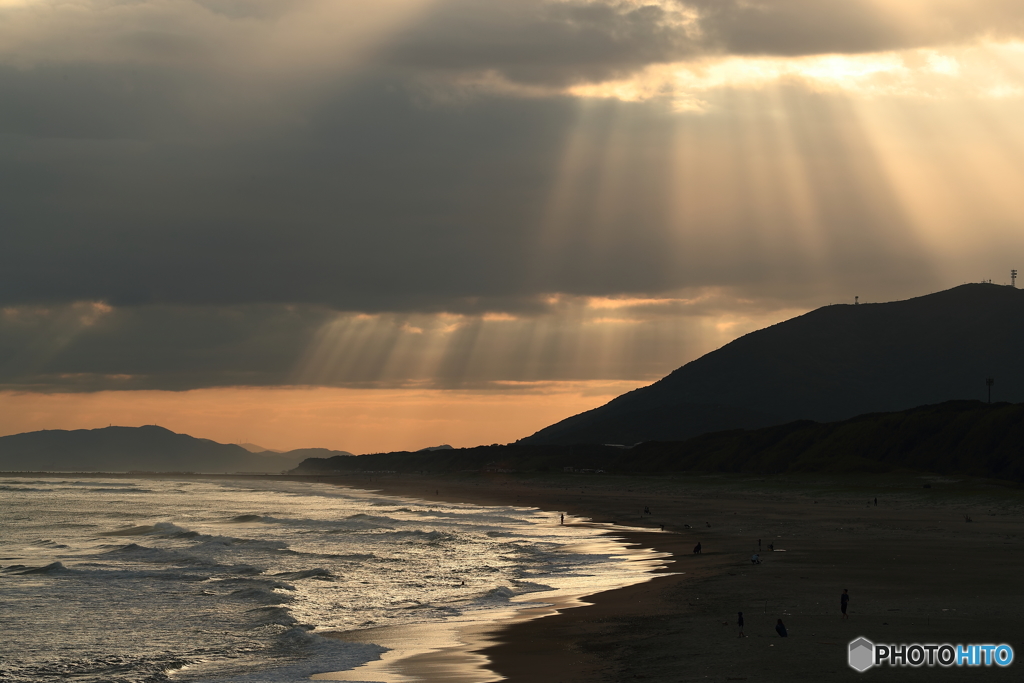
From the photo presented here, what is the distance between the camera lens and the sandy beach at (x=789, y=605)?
80.0ft

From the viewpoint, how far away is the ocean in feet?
96.1

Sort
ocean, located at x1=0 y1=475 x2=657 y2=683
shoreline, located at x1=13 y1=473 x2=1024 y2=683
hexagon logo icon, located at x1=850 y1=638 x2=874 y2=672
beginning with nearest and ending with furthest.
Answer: hexagon logo icon, located at x1=850 y1=638 x2=874 y2=672 → shoreline, located at x1=13 y1=473 x2=1024 y2=683 → ocean, located at x1=0 y1=475 x2=657 y2=683

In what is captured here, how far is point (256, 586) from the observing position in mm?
45031

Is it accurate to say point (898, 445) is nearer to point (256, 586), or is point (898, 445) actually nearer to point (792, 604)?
point (792, 604)

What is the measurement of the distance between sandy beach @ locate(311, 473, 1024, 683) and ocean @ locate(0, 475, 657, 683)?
4090 millimetres

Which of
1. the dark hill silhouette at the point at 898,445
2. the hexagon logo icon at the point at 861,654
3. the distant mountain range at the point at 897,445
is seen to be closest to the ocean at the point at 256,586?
the hexagon logo icon at the point at 861,654

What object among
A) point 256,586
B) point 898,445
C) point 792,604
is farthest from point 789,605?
point 898,445

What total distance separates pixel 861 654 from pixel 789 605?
8.23 meters

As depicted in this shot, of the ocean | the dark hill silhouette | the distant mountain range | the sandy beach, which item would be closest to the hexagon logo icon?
the sandy beach

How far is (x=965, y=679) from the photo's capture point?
21.2 meters

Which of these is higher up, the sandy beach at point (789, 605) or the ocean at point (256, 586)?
the sandy beach at point (789, 605)

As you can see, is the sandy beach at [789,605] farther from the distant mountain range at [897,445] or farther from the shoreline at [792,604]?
the distant mountain range at [897,445]

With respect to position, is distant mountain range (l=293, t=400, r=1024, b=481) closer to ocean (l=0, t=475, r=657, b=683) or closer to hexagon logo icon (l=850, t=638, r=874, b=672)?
ocean (l=0, t=475, r=657, b=683)

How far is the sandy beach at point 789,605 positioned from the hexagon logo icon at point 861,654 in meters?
0.31
